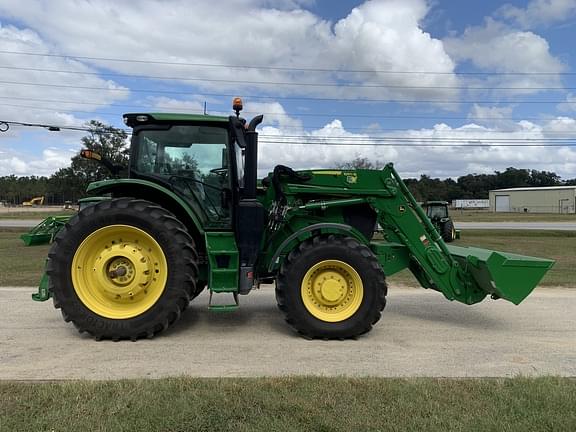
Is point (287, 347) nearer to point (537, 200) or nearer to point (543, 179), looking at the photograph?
point (537, 200)

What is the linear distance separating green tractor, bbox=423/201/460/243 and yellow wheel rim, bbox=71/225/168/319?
16.6 metres

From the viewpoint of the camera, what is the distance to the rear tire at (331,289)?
18.6 ft

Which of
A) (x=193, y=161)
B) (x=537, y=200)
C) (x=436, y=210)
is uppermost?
(x=193, y=161)

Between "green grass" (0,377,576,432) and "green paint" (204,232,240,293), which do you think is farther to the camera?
"green paint" (204,232,240,293)

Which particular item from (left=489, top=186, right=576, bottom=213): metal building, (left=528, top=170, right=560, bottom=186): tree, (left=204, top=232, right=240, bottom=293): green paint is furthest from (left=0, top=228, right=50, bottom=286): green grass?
(left=528, top=170, right=560, bottom=186): tree

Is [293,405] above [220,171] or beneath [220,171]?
beneath

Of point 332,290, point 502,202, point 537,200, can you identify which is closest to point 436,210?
point 332,290

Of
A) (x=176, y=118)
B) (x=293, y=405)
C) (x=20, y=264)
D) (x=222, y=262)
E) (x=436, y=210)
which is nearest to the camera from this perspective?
(x=293, y=405)

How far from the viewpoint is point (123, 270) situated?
5.63 meters

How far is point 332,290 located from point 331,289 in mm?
16

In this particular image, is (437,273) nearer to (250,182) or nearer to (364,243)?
(364,243)

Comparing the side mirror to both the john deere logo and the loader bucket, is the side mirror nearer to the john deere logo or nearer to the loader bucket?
the john deere logo

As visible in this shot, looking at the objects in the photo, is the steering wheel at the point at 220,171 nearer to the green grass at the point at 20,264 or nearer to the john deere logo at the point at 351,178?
the john deere logo at the point at 351,178

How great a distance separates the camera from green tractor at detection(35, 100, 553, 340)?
555 centimetres
